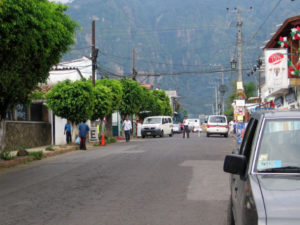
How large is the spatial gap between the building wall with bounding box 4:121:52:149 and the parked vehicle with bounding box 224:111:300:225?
2056 cm

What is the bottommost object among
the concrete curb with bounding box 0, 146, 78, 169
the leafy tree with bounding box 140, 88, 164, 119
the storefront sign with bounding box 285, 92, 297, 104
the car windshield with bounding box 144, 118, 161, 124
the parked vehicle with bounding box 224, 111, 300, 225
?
the concrete curb with bounding box 0, 146, 78, 169

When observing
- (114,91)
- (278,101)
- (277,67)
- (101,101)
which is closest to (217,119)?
(278,101)

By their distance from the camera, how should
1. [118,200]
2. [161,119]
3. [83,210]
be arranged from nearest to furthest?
1. [83,210]
2. [118,200]
3. [161,119]

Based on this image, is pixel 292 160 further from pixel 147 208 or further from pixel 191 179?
pixel 191 179

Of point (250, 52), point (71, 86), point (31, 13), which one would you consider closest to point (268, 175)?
point (31, 13)

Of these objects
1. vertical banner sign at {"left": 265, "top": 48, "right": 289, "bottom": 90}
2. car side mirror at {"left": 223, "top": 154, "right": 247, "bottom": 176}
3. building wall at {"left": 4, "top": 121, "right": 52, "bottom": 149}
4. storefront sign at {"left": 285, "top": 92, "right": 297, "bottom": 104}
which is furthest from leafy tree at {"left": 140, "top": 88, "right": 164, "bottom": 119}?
car side mirror at {"left": 223, "top": 154, "right": 247, "bottom": 176}

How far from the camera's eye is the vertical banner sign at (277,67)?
2820 cm

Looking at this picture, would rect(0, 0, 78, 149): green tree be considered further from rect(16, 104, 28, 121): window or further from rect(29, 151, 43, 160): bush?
rect(16, 104, 28, 121): window

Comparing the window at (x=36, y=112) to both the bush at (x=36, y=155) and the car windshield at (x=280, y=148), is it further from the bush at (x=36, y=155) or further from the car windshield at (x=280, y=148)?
the car windshield at (x=280, y=148)

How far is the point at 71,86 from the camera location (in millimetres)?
26141

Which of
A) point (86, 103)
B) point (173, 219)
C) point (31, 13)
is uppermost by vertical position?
point (31, 13)

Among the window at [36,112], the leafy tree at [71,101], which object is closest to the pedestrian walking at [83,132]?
the leafy tree at [71,101]

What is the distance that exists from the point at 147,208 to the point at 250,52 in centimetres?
11978

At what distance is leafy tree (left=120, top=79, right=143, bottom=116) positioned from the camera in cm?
4259
